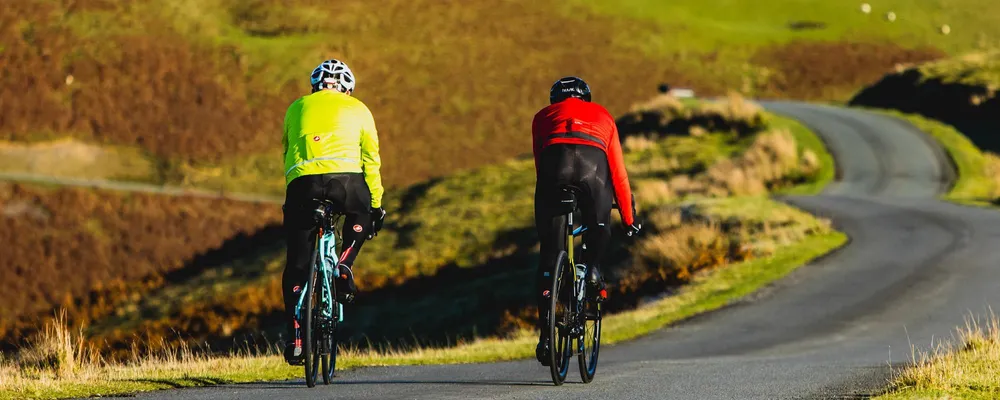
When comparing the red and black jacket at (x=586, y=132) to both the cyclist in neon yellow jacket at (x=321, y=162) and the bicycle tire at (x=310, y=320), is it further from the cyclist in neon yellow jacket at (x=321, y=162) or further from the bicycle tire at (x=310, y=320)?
the bicycle tire at (x=310, y=320)

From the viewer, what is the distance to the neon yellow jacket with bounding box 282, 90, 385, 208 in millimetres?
9742

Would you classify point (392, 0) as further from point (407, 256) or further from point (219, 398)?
point (219, 398)

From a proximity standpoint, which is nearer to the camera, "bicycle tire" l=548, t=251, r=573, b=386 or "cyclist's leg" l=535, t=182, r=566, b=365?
"bicycle tire" l=548, t=251, r=573, b=386

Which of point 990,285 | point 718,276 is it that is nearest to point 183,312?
point 718,276

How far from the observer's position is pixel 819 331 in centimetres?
1762

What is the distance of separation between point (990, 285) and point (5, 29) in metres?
60.0

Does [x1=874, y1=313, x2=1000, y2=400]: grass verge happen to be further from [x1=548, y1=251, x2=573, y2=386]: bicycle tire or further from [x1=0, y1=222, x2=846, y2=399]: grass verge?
[x1=0, y1=222, x2=846, y2=399]: grass verge

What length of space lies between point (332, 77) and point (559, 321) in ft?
8.79

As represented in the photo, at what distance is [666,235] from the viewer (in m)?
26.1

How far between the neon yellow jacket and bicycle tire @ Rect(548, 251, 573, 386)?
152 cm

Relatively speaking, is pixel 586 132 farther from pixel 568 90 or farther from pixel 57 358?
pixel 57 358

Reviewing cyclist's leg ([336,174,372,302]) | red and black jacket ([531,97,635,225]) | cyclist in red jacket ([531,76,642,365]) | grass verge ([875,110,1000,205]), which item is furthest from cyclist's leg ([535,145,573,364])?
grass verge ([875,110,1000,205])

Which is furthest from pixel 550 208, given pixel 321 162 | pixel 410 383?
pixel 410 383

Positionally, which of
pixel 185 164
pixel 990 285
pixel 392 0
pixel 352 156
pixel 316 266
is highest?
pixel 392 0
